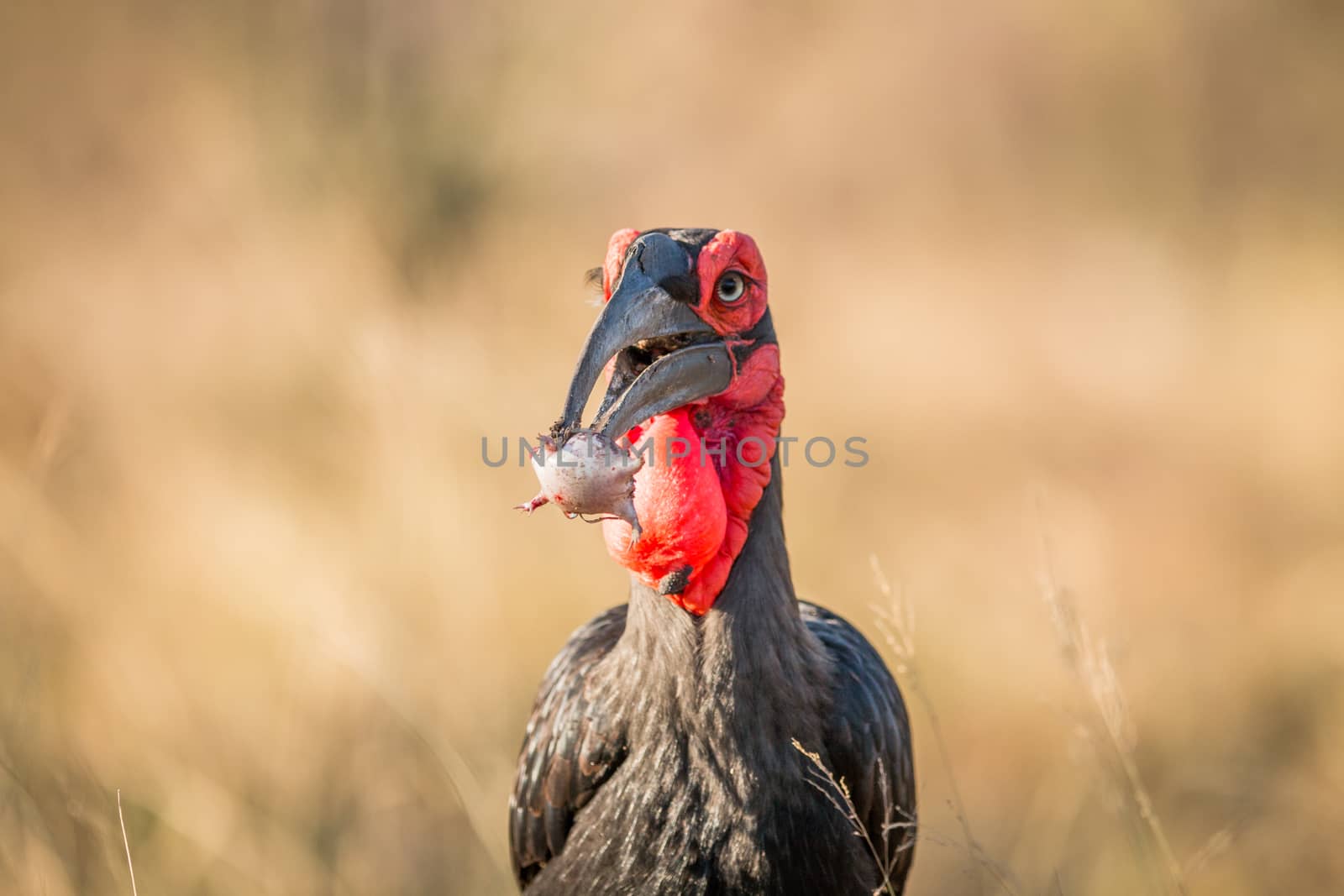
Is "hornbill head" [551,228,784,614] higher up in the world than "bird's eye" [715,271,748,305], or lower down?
lower down

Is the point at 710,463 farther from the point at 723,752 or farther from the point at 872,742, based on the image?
the point at 872,742

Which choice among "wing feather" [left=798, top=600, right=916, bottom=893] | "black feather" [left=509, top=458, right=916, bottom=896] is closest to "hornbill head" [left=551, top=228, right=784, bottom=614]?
"black feather" [left=509, top=458, right=916, bottom=896]

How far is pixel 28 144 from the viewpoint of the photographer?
7.00 meters

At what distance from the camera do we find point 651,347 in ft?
8.79

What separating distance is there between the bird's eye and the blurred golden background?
1.88 metres

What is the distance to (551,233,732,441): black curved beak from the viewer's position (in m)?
2.30

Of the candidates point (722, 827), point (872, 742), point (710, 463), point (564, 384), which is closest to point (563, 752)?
point (722, 827)

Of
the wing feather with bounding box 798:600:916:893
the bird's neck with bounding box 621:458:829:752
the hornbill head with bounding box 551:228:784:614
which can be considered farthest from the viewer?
the wing feather with bounding box 798:600:916:893

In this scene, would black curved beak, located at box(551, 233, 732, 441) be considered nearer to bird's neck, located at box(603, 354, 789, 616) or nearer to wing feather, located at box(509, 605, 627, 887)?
bird's neck, located at box(603, 354, 789, 616)

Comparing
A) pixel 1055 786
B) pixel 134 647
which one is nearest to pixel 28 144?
pixel 134 647

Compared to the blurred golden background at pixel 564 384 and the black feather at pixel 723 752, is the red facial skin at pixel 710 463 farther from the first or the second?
the blurred golden background at pixel 564 384

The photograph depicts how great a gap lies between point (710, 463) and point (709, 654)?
0.45 m

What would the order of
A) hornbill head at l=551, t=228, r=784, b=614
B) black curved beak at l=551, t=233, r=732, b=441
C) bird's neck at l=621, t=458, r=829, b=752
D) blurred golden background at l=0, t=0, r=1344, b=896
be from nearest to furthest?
1. black curved beak at l=551, t=233, r=732, b=441
2. hornbill head at l=551, t=228, r=784, b=614
3. bird's neck at l=621, t=458, r=829, b=752
4. blurred golden background at l=0, t=0, r=1344, b=896

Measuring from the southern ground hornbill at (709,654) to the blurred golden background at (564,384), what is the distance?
1.13m
